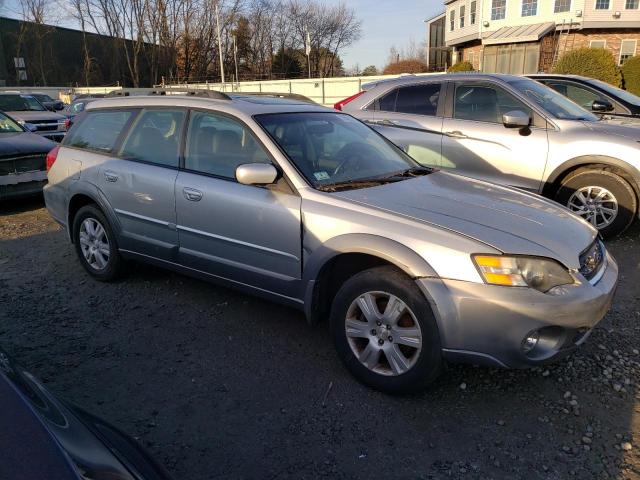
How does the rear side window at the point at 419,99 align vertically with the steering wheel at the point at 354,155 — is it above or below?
above

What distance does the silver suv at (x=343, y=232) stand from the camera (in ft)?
8.97

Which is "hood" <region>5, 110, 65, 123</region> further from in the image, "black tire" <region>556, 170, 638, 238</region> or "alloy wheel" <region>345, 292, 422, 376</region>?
"alloy wheel" <region>345, 292, 422, 376</region>

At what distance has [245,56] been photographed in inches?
2379

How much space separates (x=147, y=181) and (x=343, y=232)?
6.11ft

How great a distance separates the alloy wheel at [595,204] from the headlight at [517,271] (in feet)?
11.1

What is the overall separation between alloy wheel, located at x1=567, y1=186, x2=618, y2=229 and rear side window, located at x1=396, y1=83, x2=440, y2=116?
1.94 meters

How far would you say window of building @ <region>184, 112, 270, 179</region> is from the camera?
370 centimetres

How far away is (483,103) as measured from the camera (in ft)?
20.3

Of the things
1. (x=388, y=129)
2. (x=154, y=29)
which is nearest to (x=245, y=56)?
(x=154, y=29)

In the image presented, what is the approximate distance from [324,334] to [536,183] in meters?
3.35

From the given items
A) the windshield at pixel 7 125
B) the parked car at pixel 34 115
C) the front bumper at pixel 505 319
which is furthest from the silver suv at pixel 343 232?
the parked car at pixel 34 115

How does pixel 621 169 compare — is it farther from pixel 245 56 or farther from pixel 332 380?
pixel 245 56

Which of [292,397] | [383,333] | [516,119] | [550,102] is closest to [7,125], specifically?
[516,119]

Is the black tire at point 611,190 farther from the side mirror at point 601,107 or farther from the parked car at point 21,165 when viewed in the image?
the parked car at point 21,165
